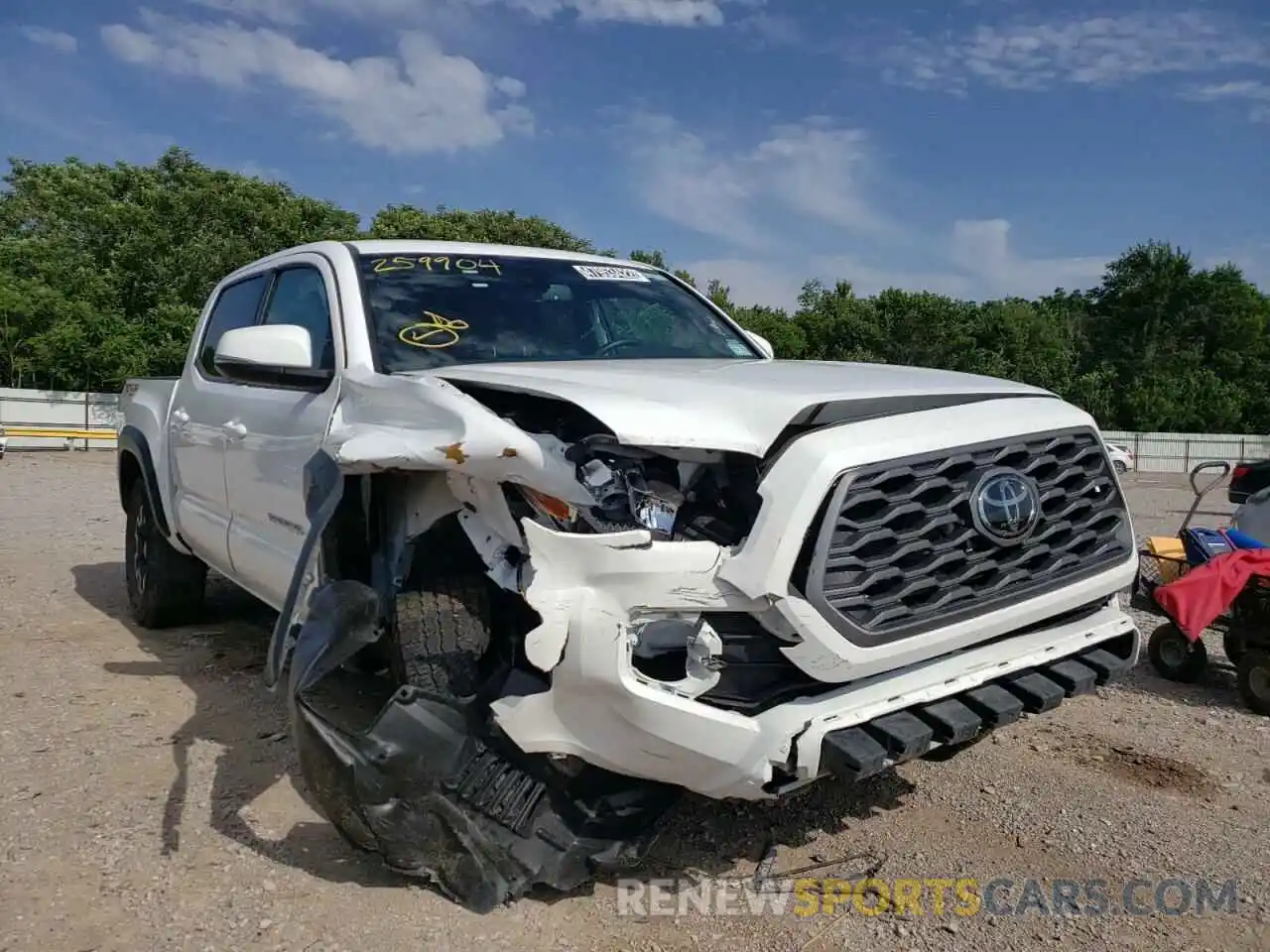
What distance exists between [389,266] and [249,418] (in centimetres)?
86

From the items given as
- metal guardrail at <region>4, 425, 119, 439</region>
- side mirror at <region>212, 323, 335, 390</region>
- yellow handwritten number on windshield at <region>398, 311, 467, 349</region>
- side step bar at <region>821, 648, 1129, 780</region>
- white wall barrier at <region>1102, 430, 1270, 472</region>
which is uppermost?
yellow handwritten number on windshield at <region>398, 311, 467, 349</region>

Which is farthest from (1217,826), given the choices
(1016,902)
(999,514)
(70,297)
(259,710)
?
(70,297)

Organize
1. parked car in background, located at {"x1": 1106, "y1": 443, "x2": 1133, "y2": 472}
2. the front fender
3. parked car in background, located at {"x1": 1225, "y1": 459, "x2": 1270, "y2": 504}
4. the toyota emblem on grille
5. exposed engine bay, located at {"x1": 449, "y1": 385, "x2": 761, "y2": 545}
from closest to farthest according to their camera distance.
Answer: exposed engine bay, located at {"x1": 449, "y1": 385, "x2": 761, "y2": 545}, the toyota emblem on grille, parked car in background, located at {"x1": 1106, "y1": 443, "x2": 1133, "y2": 472}, the front fender, parked car in background, located at {"x1": 1225, "y1": 459, "x2": 1270, "y2": 504}

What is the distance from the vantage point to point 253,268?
5.04 m

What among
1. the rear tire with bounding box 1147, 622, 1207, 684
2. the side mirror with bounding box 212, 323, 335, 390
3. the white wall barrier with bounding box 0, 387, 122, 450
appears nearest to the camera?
the side mirror with bounding box 212, 323, 335, 390

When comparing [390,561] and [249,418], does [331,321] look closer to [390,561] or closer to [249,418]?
[249,418]

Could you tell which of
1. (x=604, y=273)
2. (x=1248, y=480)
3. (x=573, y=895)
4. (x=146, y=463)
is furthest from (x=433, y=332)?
(x=1248, y=480)

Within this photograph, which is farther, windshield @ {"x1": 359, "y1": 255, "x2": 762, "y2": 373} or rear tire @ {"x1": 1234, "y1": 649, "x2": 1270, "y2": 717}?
rear tire @ {"x1": 1234, "y1": 649, "x2": 1270, "y2": 717}

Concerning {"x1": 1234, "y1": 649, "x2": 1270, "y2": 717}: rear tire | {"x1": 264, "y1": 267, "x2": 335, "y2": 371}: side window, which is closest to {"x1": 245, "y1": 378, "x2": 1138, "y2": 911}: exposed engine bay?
{"x1": 264, "y1": 267, "x2": 335, "y2": 371}: side window

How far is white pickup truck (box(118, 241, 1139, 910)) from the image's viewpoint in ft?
7.89

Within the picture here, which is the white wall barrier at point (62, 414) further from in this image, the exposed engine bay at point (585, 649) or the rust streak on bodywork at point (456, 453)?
the rust streak on bodywork at point (456, 453)

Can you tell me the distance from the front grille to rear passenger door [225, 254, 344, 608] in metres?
1.81

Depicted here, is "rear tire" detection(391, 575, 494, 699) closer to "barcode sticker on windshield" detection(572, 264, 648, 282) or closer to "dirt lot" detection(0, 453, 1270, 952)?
"dirt lot" detection(0, 453, 1270, 952)
